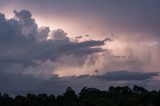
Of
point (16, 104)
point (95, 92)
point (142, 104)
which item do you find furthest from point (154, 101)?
point (16, 104)

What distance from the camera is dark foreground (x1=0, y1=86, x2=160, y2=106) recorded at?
418ft

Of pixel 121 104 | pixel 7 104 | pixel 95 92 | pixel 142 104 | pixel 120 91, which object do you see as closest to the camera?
pixel 142 104

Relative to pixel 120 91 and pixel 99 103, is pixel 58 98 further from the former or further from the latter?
pixel 99 103

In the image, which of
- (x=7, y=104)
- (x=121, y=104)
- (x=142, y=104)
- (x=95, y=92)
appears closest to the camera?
(x=142, y=104)

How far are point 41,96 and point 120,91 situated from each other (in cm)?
2960

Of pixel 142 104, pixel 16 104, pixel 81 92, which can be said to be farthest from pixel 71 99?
pixel 142 104

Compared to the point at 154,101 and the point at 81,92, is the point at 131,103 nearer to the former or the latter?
the point at 154,101

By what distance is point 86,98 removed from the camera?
5477 inches

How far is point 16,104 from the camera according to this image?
148500 mm

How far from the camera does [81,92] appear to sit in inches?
6294

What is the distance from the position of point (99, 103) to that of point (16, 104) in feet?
117

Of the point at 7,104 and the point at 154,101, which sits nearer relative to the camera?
the point at 154,101

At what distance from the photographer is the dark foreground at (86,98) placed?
127375 millimetres

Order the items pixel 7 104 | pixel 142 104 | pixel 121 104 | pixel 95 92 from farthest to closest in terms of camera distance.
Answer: pixel 95 92, pixel 7 104, pixel 121 104, pixel 142 104
